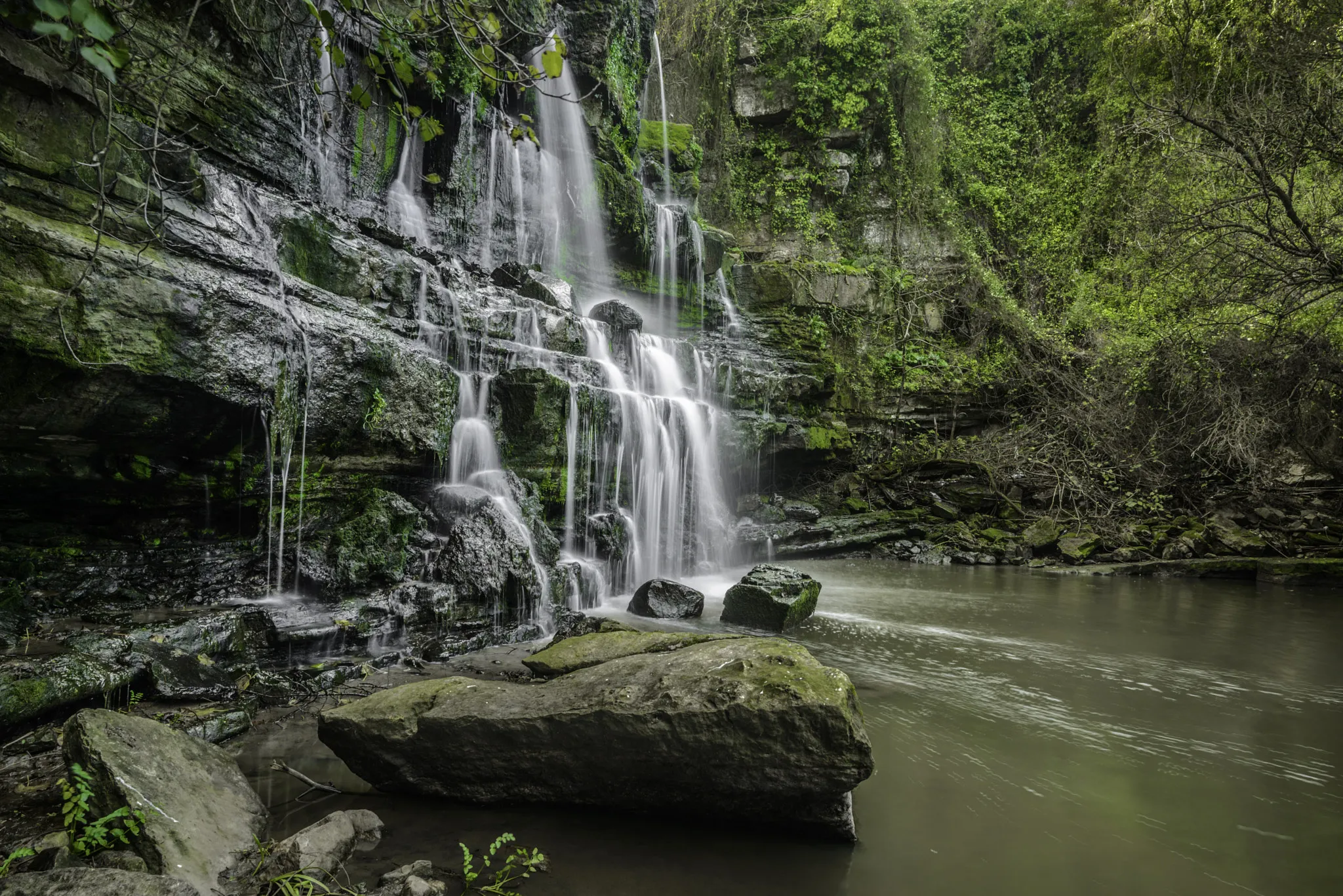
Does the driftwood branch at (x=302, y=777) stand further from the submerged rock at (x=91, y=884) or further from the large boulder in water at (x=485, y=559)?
the large boulder in water at (x=485, y=559)

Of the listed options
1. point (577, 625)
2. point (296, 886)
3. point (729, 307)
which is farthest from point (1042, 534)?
point (296, 886)

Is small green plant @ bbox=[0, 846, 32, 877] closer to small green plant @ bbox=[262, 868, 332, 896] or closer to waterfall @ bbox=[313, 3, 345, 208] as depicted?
small green plant @ bbox=[262, 868, 332, 896]

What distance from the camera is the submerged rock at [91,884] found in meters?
1.68

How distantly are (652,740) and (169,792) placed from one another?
1767 mm

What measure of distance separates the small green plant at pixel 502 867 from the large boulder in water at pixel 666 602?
4.65 m

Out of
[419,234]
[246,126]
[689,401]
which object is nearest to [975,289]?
[689,401]

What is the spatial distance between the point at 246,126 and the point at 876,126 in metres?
16.2

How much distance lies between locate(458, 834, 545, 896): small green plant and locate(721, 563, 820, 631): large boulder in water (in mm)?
4388

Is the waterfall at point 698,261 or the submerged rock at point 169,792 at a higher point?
the waterfall at point 698,261

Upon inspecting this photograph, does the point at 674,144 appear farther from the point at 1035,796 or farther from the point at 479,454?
the point at 1035,796

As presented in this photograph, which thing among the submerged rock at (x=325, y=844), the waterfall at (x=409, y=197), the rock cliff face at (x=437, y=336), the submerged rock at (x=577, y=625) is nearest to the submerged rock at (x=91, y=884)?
the submerged rock at (x=325, y=844)

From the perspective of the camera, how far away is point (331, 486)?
6648 millimetres

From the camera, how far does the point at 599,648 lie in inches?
164

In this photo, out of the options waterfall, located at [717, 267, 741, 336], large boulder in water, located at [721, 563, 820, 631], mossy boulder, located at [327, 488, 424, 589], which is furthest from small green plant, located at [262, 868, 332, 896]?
waterfall, located at [717, 267, 741, 336]
